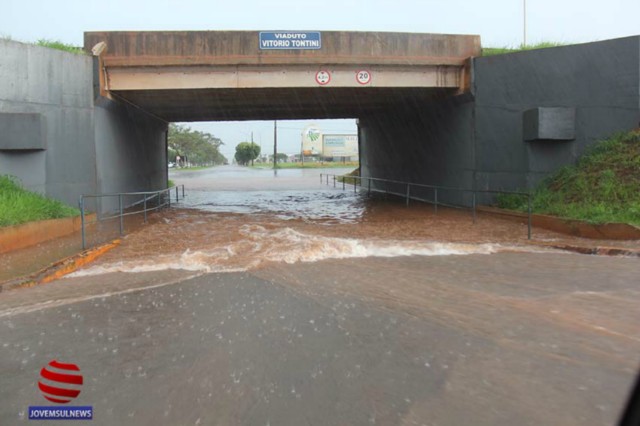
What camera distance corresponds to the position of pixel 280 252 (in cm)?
1043

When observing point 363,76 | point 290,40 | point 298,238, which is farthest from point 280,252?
point 363,76

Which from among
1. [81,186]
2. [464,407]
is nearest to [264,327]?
[464,407]

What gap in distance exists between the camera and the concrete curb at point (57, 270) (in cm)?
787

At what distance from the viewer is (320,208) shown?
20.3m

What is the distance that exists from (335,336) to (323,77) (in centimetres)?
1237

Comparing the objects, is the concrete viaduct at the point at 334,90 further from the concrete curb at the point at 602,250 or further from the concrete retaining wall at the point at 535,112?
the concrete curb at the point at 602,250

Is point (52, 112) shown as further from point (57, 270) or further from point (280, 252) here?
point (280, 252)

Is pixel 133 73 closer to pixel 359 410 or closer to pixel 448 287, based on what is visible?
pixel 448 287

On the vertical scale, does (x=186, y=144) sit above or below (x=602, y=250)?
above

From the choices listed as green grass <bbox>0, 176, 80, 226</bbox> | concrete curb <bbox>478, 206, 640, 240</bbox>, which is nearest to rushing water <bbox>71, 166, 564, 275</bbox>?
concrete curb <bbox>478, 206, 640, 240</bbox>

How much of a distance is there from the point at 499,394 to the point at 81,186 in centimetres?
1345

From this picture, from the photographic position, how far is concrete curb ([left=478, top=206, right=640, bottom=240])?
36.3ft

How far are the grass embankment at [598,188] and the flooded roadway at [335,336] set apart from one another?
7.83 ft

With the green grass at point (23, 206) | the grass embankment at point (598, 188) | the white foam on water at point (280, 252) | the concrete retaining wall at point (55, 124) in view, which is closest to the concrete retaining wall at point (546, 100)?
the grass embankment at point (598, 188)
